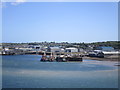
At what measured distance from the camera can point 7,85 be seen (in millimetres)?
3994

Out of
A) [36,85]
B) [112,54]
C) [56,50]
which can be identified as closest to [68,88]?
[36,85]

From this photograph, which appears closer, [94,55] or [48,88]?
[48,88]

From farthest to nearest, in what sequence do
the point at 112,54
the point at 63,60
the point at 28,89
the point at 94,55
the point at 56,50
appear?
the point at 56,50 < the point at 94,55 < the point at 112,54 < the point at 63,60 < the point at 28,89

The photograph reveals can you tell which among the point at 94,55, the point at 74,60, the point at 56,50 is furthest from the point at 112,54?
the point at 56,50

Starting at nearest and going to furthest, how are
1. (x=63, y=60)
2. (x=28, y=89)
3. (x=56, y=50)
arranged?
(x=28, y=89)
(x=63, y=60)
(x=56, y=50)

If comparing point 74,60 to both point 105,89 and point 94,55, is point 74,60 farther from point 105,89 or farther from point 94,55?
point 105,89

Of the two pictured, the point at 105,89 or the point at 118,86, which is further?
the point at 118,86

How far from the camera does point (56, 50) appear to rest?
1648 cm

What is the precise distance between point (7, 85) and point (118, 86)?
1.95 metres

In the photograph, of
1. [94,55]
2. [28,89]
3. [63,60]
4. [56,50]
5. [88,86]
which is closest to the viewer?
[28,89]

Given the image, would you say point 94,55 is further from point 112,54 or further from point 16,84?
point 16,84

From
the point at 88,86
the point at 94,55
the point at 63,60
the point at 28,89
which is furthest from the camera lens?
the point at 94,55

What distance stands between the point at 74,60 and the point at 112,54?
2.49m

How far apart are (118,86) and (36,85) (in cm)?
145
